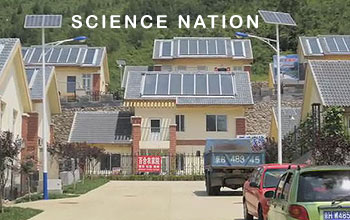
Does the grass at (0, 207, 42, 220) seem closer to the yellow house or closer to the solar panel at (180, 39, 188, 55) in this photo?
the yellow house

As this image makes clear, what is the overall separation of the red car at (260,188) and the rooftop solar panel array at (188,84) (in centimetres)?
3356

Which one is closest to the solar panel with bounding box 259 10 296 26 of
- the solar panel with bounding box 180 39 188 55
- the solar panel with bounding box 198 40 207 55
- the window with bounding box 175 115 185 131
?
the window with bounding box 175 115 185 131

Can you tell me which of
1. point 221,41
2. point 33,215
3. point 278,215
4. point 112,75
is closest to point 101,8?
point 112,75

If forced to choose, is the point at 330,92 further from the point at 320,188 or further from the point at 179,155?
the point at 320,188

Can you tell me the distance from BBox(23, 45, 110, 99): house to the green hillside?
52.0 ft

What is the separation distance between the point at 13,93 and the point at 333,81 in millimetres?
14924

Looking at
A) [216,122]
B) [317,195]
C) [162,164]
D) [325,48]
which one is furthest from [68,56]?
[317,195]

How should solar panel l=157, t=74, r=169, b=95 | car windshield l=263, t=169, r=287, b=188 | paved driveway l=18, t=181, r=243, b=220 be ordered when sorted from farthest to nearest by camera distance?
solar panel l=157, t=74, r=169, b=95, paved driveway l=18, t=181, r=243, b=220, car windshield l=263, t=169, r=287, b=188

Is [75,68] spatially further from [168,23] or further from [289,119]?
[168,23]

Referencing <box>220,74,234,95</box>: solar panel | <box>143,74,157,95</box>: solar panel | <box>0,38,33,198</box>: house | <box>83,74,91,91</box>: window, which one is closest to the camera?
<box>0,38,33,198</box>: house

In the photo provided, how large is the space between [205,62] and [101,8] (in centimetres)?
5787

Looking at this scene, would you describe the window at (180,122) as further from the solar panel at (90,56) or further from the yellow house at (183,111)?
the solar panel at (90,56)

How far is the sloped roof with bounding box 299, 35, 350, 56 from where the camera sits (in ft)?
204

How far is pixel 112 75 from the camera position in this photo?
90.5 metres
